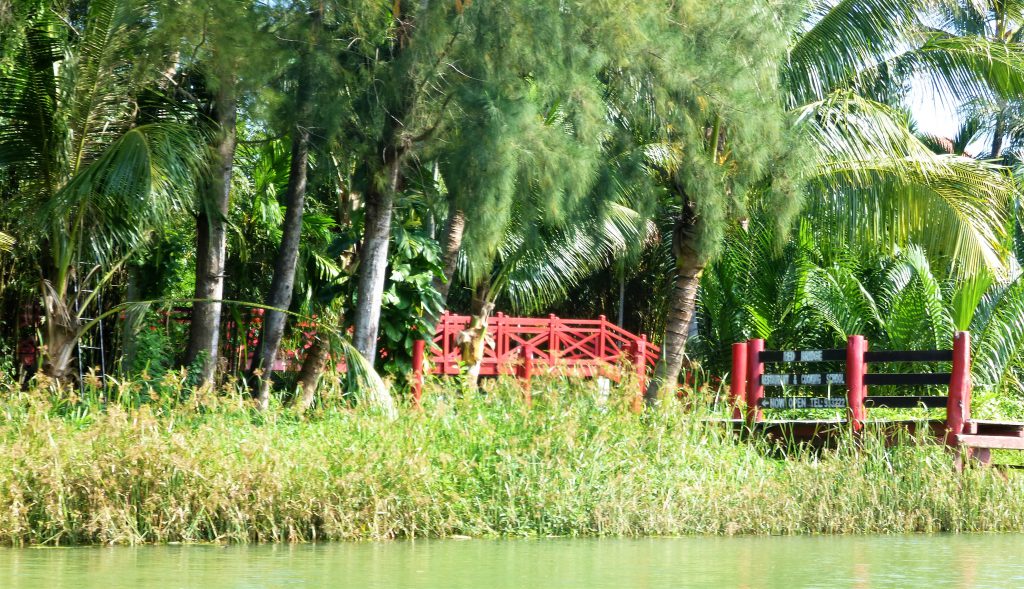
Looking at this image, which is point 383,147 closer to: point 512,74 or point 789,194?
point 512,74

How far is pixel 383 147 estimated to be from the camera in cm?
1112

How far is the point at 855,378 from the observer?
439 inches

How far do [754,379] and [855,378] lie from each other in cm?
102

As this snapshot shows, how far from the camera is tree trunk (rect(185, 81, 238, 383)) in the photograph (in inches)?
454

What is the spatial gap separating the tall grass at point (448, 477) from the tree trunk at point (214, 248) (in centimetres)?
189

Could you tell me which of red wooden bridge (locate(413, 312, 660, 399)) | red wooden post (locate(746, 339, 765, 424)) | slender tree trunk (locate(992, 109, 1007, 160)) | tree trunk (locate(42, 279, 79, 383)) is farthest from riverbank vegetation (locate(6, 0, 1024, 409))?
slender tree trunk (locate(992, 109, 1007, 160))

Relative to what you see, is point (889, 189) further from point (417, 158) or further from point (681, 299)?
point (417, 158)

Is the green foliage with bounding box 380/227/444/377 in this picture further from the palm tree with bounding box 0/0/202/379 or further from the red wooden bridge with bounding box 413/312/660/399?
the palm tree with bounding box 0/0/202/379

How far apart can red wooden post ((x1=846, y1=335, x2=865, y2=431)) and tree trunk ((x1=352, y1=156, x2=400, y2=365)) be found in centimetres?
424

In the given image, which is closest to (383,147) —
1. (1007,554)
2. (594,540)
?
(594,540)

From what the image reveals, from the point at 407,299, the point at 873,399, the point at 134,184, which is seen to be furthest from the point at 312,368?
the point at 873,399

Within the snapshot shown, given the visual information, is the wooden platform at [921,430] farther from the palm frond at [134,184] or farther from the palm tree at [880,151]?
the palm frond at [134,184]

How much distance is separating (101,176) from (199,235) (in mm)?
2048

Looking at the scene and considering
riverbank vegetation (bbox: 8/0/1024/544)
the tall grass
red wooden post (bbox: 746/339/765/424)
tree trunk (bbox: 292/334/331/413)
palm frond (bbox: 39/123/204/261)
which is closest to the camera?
the tall grass
